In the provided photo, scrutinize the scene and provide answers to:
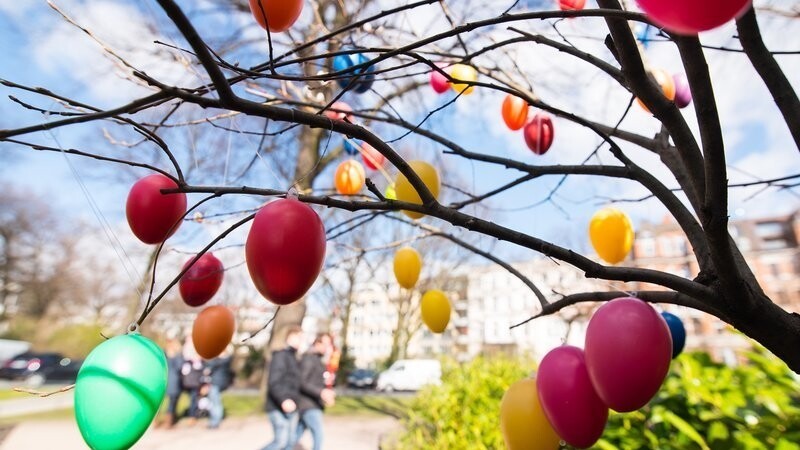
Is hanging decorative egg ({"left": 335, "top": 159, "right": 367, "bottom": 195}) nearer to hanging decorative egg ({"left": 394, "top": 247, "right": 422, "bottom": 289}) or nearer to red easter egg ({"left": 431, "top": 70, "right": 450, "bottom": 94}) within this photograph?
hanging decorative egg ({"left": 394, "top": 247, "right": 422, "bottom": 289})

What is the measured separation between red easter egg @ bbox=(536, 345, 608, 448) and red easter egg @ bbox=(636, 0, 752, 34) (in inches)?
32.8

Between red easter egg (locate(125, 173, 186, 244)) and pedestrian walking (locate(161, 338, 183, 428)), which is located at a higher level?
red easter egg (locate(125, 173, 186, 244))

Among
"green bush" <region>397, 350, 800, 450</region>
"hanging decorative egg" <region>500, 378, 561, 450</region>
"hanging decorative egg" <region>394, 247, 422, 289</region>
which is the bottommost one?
"green bush" <region>397, 350, 800, 450</region>

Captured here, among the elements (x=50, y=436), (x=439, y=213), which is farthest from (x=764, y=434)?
(x=50, y=436)

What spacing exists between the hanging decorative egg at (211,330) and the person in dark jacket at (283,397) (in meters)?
3.25

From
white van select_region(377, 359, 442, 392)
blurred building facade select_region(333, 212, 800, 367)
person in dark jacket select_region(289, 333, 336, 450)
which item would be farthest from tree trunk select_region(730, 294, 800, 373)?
blurred building facade select_region(333, 212, 800, 367)

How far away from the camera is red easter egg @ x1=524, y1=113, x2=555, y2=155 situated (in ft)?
7.90

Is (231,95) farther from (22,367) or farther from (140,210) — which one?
(22,367)

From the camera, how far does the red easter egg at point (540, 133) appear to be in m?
2.41

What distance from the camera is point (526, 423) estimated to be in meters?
1.26

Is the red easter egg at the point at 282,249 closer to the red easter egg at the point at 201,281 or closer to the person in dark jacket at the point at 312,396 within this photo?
the red easter egg at the point at 201,281

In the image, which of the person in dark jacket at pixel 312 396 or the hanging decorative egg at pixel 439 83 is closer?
the hanging decorative egg at pixel 439 83

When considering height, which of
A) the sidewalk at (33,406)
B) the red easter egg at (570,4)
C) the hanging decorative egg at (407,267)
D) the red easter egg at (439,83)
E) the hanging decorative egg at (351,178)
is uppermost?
the red easter egg at (570,4)

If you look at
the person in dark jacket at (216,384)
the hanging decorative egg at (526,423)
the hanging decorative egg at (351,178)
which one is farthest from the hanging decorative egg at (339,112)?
the person in dark jacket at (216,384)
